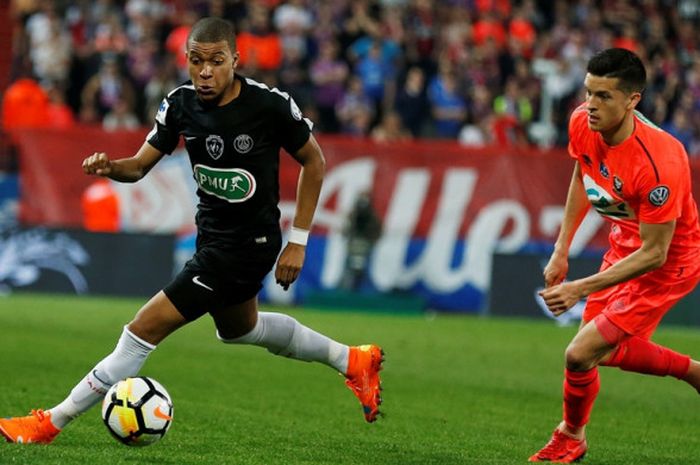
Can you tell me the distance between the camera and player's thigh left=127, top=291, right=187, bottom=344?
25.3ft

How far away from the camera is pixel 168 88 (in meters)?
21.5

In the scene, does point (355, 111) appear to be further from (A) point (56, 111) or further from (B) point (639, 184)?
(B) point (639, 184)

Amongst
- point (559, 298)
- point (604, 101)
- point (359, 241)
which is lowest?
point (359, 241)

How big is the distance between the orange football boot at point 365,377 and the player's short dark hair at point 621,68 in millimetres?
2148

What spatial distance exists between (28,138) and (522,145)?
25.1ft

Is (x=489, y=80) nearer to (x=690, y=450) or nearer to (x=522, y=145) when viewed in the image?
(x=522, y=145)

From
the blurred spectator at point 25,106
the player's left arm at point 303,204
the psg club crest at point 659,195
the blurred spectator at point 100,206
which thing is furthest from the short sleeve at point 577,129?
the blurred spectator at point 25,106

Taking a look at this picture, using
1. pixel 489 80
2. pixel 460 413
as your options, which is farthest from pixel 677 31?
pixel 460 413

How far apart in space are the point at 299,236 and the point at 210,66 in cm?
109

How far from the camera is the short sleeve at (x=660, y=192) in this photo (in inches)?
304

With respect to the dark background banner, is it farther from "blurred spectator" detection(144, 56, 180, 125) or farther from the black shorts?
the black shorts

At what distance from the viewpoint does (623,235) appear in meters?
8.38

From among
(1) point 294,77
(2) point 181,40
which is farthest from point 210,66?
(2) point 181,40

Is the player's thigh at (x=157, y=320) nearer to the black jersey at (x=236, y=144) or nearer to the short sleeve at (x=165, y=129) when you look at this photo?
the black jersey at (x=236, y=144)
